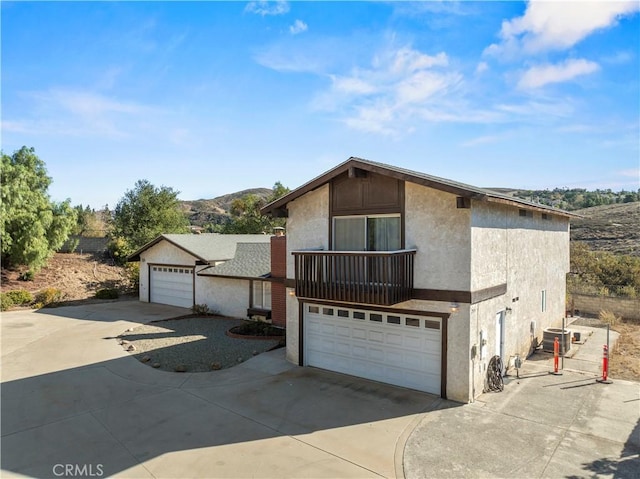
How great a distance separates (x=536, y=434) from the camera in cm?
791

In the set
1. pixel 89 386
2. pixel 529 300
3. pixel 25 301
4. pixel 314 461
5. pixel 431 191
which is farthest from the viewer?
pixel 25 301

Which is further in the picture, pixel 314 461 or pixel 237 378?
pixel 237 378

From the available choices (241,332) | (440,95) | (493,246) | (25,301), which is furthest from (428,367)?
(25,301)

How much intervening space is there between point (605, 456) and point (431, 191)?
6.29 meters

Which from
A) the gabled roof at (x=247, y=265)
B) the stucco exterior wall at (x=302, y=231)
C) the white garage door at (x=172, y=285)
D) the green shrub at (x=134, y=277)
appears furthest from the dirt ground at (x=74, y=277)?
the stucco exterior wall at (x=302, y=231)

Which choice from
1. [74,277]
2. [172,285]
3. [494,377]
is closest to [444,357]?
[494,377]

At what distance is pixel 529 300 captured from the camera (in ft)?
44.0

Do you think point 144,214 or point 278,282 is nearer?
point 278,282

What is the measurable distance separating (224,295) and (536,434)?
15.3 meters

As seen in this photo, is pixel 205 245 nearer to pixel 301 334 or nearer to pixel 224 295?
pixel 224 295

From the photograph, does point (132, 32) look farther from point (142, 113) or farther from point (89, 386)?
point (89, 386)

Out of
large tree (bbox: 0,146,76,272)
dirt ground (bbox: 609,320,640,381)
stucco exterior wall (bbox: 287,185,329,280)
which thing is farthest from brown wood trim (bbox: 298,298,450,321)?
large tree (bbox: 0,146,76,272)

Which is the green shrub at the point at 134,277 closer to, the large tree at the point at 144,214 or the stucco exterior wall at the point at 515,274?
the large tree at the point at 144,214

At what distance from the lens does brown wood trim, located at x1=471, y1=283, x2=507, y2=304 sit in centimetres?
952
